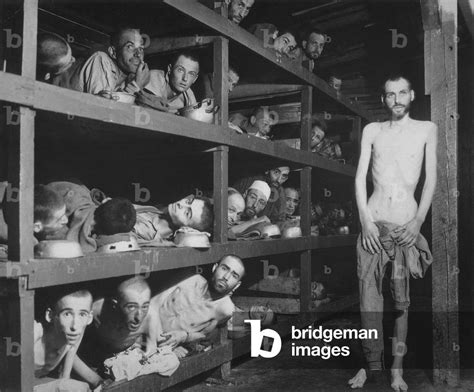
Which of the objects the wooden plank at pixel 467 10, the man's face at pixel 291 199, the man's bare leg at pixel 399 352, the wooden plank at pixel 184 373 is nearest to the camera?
the wooden plank at pixel 184 373

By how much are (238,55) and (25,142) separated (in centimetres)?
236

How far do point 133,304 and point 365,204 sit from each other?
5.14 ft

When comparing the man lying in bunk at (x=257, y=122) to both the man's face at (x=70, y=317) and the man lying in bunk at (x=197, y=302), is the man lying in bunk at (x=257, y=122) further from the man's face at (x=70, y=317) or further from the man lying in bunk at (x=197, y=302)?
the man's face at (x=70, y=317)

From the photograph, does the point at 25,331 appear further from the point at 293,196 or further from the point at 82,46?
the point at 293,196

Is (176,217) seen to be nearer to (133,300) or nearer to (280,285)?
(133,300)

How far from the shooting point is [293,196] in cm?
575

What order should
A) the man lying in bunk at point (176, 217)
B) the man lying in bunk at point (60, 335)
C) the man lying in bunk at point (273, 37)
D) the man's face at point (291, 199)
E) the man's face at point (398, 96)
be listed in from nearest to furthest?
1. the man lying in bunk at point (60, 335)
2. the man's face at point (398, 96)
3. the man lying in bunk at point (176, 217)
4. the man lying in bunk at point (273, 37)
5. the man's face at point (291, 199)

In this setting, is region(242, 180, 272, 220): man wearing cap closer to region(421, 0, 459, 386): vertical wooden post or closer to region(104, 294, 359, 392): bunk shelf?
region(104, 294, 359, 392): bunk shelf

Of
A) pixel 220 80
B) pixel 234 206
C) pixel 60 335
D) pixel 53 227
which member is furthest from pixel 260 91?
pixel 60 335

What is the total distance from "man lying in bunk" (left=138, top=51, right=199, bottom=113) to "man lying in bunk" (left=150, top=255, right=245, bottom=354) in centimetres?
127

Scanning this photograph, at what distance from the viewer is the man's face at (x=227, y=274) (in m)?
3.62

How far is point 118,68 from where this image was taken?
3691mm

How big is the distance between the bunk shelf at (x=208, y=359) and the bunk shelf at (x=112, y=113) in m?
1.42

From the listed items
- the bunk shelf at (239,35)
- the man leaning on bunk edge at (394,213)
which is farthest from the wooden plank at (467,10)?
the man leaning on bunk edge at (394,213)
